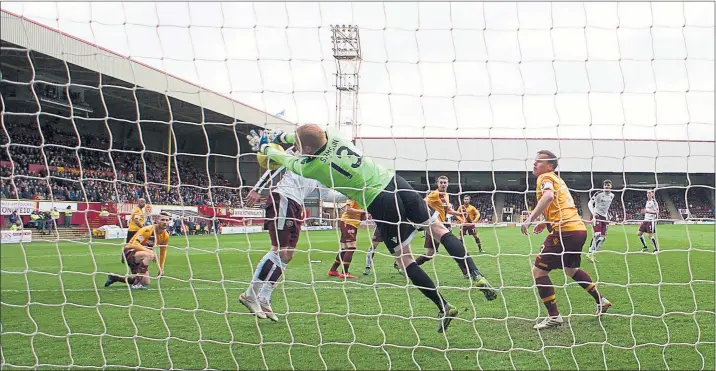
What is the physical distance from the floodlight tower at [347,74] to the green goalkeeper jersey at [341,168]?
0.24m

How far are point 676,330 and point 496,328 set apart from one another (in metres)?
1.55

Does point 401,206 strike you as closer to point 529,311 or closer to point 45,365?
point 529,311

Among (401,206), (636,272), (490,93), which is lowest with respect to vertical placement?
(636,272)

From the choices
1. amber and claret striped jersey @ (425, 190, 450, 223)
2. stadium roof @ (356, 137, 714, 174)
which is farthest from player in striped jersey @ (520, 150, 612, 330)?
amber and claret striped jersey @ (425, 190, 450, 223)

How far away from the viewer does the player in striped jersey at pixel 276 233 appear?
5.07 m

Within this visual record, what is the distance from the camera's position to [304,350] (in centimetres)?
425

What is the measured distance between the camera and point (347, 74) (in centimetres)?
441

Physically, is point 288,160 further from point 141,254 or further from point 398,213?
point 141,254

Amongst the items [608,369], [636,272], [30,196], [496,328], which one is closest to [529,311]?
[496,328]

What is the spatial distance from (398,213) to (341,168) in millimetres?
587

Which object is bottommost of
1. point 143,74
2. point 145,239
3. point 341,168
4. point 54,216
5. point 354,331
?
point 354,331

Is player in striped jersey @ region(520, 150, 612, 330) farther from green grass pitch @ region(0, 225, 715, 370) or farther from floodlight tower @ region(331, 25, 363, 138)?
floodlight tower @ region(331, 25, 363, 138)

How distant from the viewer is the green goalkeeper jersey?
13.9 feet

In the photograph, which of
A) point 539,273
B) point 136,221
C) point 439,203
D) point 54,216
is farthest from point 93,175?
point 539,273
